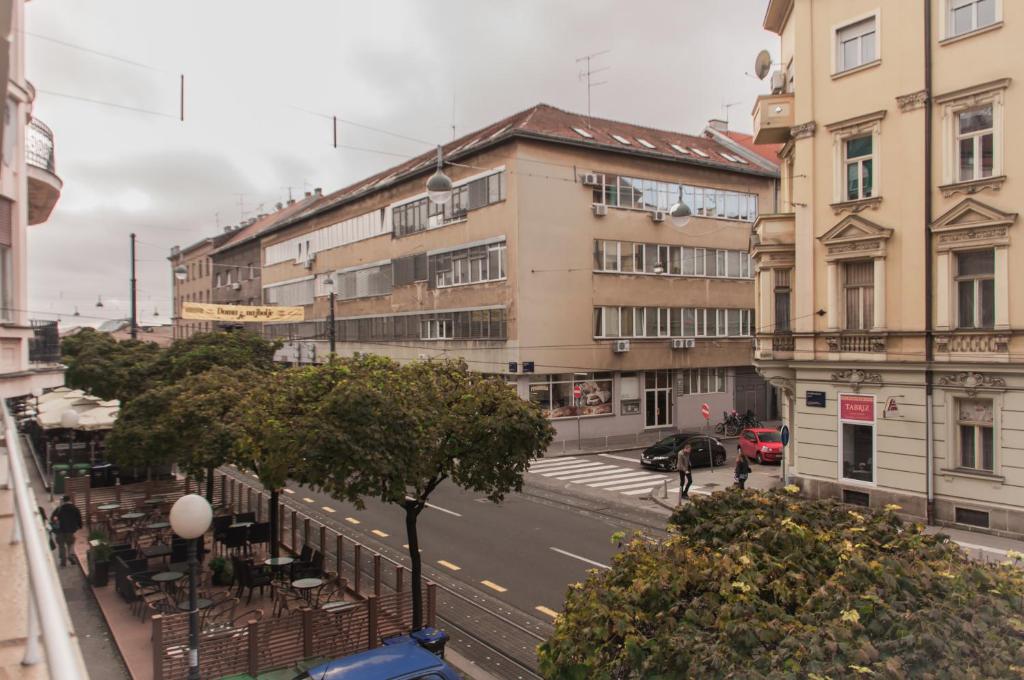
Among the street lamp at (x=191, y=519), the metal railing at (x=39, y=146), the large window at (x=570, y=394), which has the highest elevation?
the metal railing at (x=39, y=146)

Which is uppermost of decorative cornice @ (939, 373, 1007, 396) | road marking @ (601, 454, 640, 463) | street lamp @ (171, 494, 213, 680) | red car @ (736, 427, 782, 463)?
decorative cornice @ (939, 373, 1007, 396)

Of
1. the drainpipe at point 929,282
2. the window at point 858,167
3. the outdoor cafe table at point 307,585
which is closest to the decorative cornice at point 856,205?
the window at point 858,167

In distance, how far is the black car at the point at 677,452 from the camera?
29.3 m

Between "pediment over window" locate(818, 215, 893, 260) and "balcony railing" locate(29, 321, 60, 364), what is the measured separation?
66.1ft

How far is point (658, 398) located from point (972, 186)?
78.6ft

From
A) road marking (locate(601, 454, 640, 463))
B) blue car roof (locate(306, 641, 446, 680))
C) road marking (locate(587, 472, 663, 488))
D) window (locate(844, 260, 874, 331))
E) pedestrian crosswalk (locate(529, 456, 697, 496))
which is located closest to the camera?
blue car roof (locate(306, 641, 446, 680))

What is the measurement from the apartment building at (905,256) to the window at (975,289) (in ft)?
0.14

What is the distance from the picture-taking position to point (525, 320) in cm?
3538

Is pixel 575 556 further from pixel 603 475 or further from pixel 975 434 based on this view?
pixel 603 475

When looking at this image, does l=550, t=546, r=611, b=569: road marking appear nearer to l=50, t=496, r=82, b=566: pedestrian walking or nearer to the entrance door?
l=50, t=496, r=82, b=566: pedestrian walking

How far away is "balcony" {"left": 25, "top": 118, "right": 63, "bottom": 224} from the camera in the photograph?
13210mm

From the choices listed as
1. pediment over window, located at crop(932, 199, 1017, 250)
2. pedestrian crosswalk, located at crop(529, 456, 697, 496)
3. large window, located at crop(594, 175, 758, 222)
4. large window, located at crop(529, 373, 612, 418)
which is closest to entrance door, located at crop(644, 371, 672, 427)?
large window, located at crop(529, 373, 612, 418)

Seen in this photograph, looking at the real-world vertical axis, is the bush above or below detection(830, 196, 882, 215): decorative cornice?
below

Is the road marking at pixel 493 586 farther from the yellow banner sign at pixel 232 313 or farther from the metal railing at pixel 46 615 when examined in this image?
the yellow banner sign at pixel 232 313
